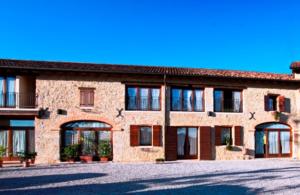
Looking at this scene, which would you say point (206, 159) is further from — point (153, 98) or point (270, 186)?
point (270, 186)

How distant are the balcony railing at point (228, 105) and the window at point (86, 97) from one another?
24.3 feet

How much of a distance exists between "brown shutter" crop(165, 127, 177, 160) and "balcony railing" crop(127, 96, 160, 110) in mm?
1525

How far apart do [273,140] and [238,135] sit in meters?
2.71

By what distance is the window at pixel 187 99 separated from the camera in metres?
20.4

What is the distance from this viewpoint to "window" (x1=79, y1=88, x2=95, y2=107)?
1914 centimetres

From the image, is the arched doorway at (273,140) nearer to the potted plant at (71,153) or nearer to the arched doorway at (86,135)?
the arched doorway at (86,135)

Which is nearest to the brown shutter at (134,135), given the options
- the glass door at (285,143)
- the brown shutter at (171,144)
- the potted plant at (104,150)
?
the potted plant at (104,150)

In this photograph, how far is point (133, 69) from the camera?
20.3m

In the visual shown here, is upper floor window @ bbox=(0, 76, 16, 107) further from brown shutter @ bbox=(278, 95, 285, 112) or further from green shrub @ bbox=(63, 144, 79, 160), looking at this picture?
brown shutter @ bbox=(278, 95, 285, 112)

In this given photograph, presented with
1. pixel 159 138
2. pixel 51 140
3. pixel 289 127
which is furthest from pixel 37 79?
pixel 289 127

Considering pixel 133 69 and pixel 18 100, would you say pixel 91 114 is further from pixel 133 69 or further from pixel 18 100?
pixel 18 100

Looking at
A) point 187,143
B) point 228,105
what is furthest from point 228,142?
point 187,143

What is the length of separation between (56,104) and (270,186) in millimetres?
12229

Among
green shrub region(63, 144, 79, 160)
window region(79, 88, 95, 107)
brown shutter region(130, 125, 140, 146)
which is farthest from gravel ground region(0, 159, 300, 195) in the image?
window region(79, 88, 95, 107)
